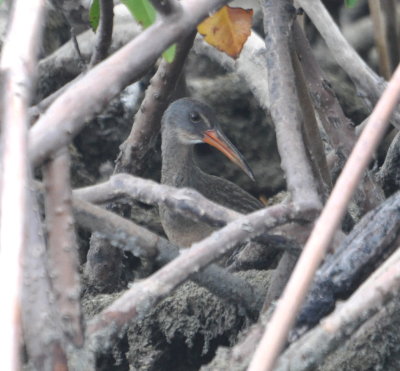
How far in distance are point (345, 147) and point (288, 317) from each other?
147 centimetres

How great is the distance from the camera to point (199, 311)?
3.01 m

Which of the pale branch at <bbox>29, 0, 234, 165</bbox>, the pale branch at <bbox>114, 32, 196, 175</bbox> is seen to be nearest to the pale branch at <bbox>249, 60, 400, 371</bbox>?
the pale branch at <bbox>29, 0, 234, 165</bbox>

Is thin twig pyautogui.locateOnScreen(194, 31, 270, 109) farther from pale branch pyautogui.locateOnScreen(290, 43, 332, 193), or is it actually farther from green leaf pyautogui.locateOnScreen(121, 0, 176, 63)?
green leaf pyautogui.locateOnScreen(121, 0, 176, 63)

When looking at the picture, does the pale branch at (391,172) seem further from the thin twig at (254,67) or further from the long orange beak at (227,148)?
the long orange beak at (227,148)

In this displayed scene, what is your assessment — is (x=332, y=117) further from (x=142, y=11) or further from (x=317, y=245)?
(x=317, y=245)

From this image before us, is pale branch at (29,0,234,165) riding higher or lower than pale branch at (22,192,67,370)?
higher

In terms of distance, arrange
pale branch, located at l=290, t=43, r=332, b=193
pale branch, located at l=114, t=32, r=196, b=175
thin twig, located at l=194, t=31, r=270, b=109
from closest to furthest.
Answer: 1. pale branch, located at l=290, t=43, r=332, b=193
2. pale branch, located at l=114, t=32, r=196, b=175
3. thin twig, located at l=194, t=31, r=270, b=109

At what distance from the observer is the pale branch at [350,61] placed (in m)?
3.05

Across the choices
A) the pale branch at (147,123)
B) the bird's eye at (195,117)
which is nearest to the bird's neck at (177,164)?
the bird's eye at (195,117)

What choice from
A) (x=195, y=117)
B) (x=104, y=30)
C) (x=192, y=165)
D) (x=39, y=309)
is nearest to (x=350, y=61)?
(x=104, y=30)

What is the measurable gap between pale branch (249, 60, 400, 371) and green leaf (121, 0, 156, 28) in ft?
2.24

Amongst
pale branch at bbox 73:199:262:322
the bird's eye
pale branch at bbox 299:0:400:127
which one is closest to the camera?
pale branch at bbox 73:199:262:322

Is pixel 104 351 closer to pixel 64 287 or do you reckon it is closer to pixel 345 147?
pixel 64 287

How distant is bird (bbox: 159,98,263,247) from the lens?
12.5 feet
